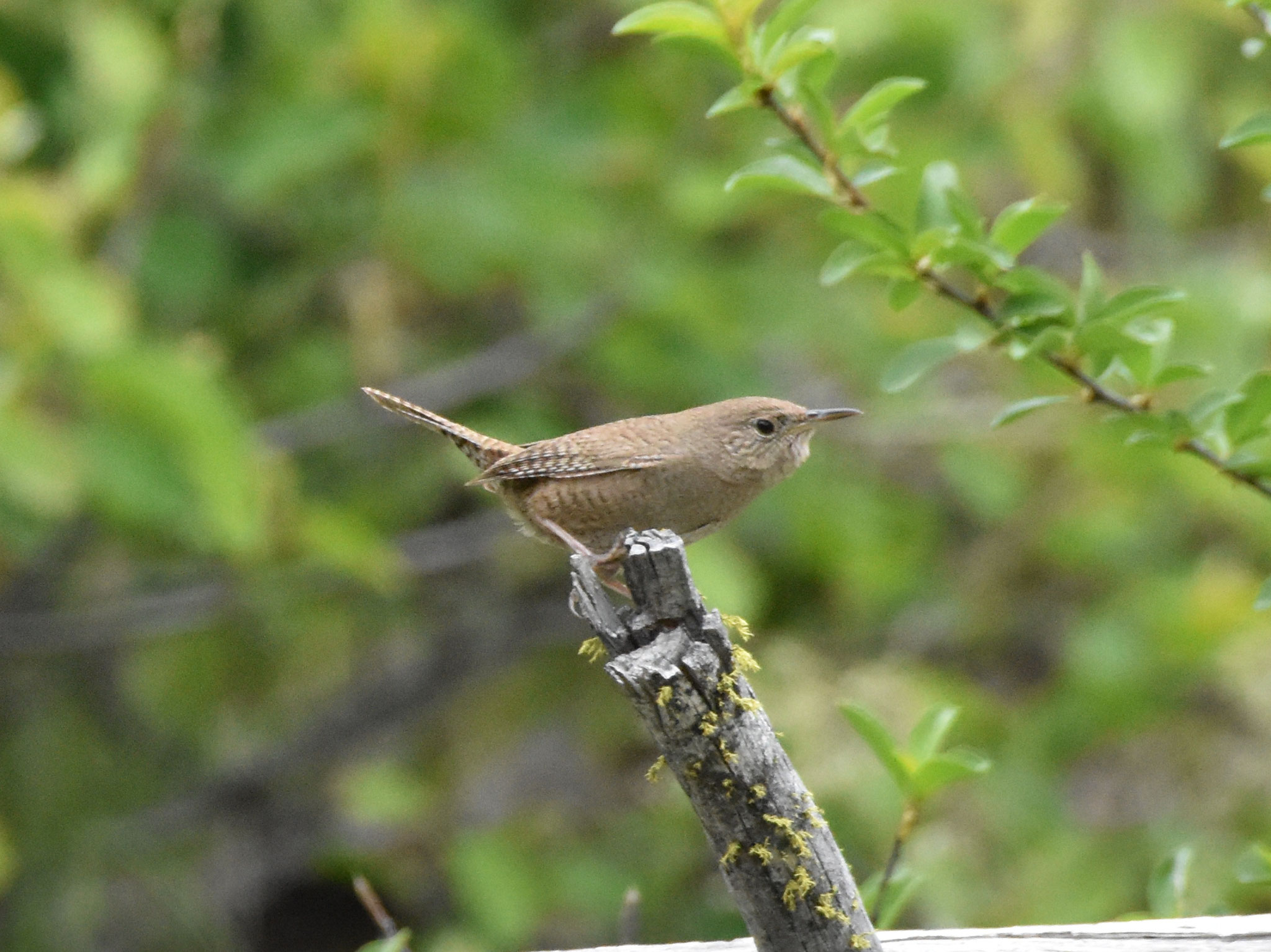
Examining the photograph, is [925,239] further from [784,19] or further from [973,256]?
[784,19]

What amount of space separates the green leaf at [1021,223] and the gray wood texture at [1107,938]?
38.1 inches

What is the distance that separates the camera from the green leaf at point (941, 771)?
7.24 feet

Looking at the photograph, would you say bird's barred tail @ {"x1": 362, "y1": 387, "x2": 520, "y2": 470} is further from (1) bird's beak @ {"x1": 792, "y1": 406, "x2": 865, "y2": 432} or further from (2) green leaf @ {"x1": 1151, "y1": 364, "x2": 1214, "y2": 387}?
(2) green leaf @ {"x1": 1151, "y1": 364, "x2": 1214, "y2": 387}

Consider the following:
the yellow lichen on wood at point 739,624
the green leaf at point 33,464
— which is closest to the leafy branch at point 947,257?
the yellow lichen on wood at point 739,624

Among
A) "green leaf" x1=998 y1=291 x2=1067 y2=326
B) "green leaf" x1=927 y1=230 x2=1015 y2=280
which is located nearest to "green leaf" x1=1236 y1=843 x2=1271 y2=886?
"green leaf" x1=998 y1=291 x2=1067 y2=326

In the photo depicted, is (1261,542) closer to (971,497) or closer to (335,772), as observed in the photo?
(971,497)

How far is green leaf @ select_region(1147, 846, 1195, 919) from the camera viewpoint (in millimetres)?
2307

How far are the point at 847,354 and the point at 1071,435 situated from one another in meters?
0.94

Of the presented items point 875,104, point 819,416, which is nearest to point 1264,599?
point 875,104

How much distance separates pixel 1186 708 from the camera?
528cm

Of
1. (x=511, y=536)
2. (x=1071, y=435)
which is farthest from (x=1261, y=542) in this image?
Result: (x=511, y=536)

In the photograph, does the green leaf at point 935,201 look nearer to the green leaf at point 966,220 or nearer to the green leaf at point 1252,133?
the green leaf at point 966,220

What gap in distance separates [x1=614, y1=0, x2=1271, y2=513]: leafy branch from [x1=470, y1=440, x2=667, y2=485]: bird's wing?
66 centimetres

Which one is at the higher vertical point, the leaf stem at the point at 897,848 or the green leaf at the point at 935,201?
the green leaf at the point at 935,201
